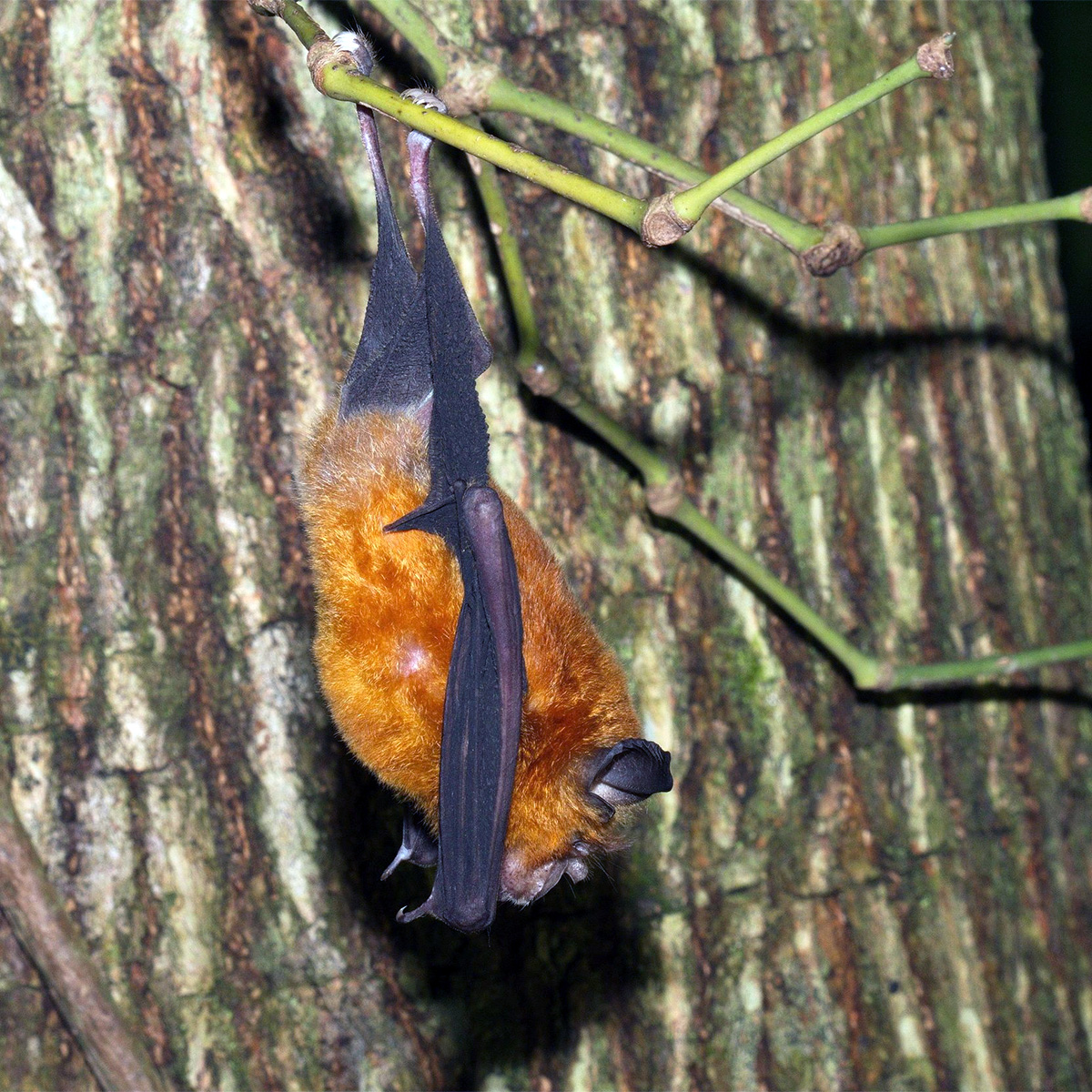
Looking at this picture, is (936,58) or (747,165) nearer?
(747,165)

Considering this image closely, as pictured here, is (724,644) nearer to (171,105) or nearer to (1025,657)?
(1025,657)

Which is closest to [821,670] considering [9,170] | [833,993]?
[833,993]

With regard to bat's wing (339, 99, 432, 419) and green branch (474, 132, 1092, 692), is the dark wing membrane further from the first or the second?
green branch (474, 132, 1092, 692)

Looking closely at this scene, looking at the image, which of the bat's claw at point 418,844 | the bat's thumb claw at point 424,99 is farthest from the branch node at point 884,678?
the bat's thumb claw at point 424,99

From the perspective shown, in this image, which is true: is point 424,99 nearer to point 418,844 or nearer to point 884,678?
point 418,844

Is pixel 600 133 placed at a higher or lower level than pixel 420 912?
higher

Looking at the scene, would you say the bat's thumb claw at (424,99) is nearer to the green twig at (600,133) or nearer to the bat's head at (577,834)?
the green twig at (600,133)

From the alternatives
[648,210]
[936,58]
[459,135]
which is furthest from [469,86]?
[936,58]
